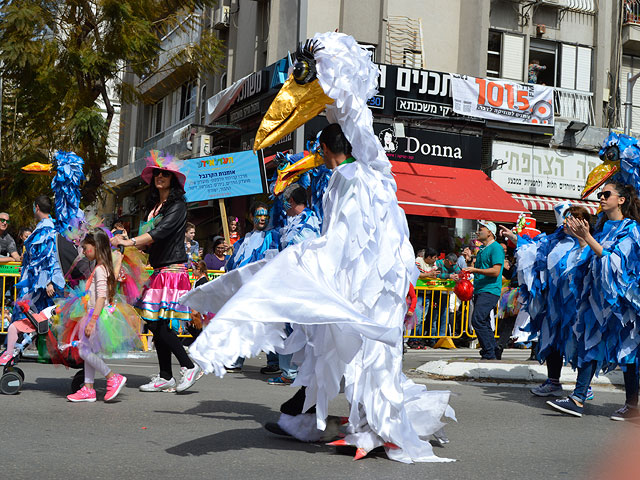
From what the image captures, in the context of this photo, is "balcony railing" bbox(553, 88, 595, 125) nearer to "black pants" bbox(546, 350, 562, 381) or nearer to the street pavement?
Answer: "black pants" bbox(546, 350, 562, 381)

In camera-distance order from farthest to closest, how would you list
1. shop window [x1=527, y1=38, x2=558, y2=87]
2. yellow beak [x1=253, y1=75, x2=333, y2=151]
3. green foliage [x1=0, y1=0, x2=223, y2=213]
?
1. shop window [x1=527, y1=38, x2=558, y2=87]
2. green foliage [x1=0, y1=0, x2=223, y2=213]
3. yellow beak [x1=253, y1=75, x2=333, y2=151]

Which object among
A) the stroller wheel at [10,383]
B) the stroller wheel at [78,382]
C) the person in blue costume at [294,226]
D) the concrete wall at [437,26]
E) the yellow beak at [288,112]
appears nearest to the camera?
the yellow beak at [288,112]

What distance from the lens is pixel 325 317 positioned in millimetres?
4312

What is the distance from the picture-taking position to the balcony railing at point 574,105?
77.2 ft

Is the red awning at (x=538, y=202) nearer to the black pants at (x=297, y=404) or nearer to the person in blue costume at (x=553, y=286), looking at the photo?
the person in blue costume at (x=553, y=286)

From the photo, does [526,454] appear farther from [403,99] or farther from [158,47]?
[403,99]

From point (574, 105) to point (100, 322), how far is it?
65.7 feet

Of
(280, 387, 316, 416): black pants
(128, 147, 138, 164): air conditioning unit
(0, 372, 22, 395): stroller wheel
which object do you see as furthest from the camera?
(128, 147, 138, 164): air conditioning unit

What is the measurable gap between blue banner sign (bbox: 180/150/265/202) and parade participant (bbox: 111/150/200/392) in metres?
9.02

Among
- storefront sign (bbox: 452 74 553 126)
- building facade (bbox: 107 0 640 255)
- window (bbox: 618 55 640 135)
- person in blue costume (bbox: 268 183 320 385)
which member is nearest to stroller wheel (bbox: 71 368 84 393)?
person in blue costume (bbox: 268 183 320 385)

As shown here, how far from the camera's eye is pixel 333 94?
16.0 ft

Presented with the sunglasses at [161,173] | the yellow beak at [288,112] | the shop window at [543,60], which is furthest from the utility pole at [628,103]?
the yellow beak at [288,112]

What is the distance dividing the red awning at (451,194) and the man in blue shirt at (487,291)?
8.61m

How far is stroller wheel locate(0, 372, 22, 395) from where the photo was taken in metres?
6.59
